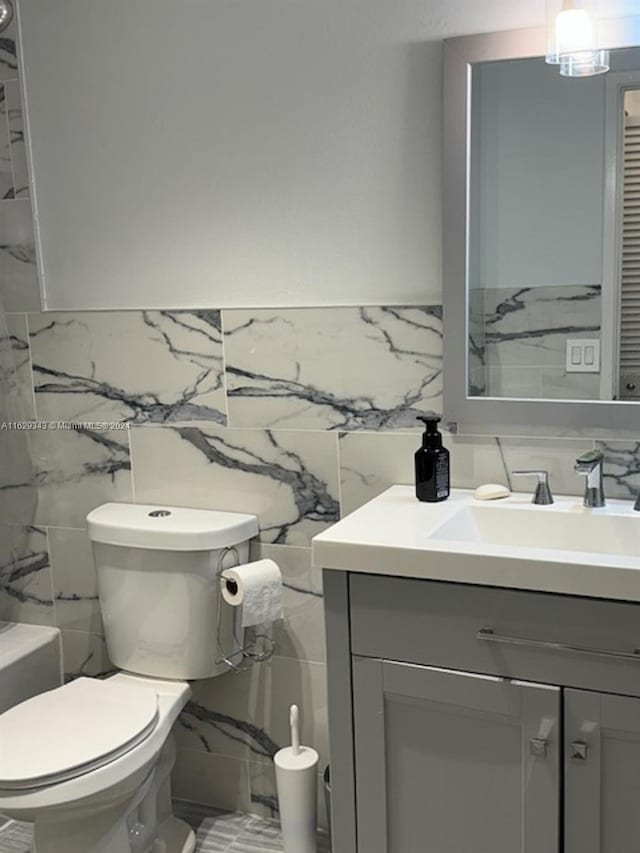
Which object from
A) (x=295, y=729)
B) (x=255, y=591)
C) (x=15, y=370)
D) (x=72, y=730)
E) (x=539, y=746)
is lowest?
(x=295, y=729)

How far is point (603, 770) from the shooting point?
1.56m

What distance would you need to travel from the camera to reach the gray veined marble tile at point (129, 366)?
230 cm

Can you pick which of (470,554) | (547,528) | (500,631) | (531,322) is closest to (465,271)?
(531,322)

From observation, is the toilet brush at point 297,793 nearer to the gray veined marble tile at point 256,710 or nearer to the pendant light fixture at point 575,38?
the gray veined marble tile at point 256,710

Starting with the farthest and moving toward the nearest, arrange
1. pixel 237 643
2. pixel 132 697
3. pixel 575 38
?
pixel 237 643 < pixel 132 697 < pixel 575 38

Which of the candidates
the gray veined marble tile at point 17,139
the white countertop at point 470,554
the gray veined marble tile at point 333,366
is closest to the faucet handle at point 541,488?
the white countertop at point 470,554

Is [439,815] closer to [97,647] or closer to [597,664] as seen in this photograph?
[597,664]

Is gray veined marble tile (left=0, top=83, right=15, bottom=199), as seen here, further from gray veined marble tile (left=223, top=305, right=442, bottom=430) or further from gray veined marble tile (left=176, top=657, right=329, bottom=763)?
gray veined marble tile (left=176, top=657, right=329, bottom=763)

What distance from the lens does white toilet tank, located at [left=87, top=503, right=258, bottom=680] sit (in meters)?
2.16

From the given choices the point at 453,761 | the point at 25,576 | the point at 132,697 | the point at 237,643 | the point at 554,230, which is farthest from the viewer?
the point at 25,576

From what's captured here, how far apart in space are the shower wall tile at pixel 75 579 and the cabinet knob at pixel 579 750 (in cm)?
143

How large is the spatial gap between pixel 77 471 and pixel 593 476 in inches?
54.3

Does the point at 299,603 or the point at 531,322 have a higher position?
the point at 531,322

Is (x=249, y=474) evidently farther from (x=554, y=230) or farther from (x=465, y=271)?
(x=554, y=230)
